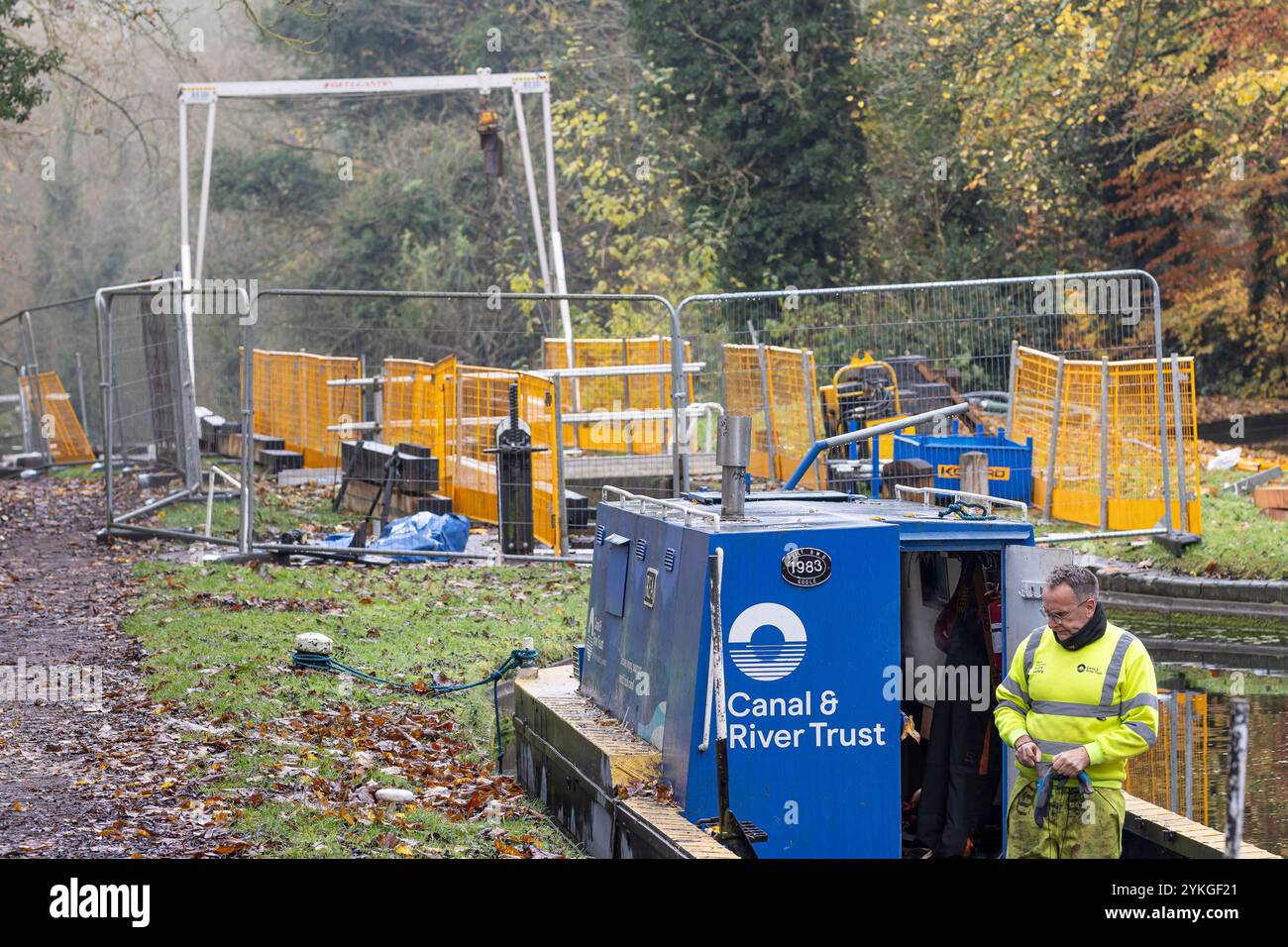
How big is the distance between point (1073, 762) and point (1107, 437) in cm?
1085

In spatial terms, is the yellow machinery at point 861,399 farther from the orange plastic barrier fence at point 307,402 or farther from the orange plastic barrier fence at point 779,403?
the orange plastic barrier fence at point 307,402

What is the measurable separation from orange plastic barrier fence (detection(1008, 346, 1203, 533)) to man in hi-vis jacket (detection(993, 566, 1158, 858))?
31.6ft

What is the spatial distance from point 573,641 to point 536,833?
4099 millimetres

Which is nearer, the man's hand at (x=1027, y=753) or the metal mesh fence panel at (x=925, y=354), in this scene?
the man's hand at (x=1027, y=753)

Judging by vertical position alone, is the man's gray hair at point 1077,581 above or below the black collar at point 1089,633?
above

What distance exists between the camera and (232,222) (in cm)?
4962

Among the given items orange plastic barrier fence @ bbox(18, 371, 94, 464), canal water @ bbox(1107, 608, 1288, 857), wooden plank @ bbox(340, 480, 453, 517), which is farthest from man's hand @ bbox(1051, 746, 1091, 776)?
orange plastic barrier fence @ bbox(18, 371, 94, 464)

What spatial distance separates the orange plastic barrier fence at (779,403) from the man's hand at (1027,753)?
39.6ft

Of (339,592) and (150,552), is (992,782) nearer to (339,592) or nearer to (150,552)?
(339,592)

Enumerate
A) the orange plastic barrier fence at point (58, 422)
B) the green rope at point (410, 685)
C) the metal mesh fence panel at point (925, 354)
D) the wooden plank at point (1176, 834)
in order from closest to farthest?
the wooden plank at point (1176, 834)
the green rope at point (410, 685)
the metal mesh fence panel at point (925, 354)
the orange plastic barrier fence at point (58, 422)

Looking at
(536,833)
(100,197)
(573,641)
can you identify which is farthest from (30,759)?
(100,197)

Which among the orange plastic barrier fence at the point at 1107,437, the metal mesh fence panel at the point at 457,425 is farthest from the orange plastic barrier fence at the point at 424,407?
the orange plastic barrier fence at the point at 1107,437

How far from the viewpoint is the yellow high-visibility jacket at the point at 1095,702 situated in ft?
19.9
